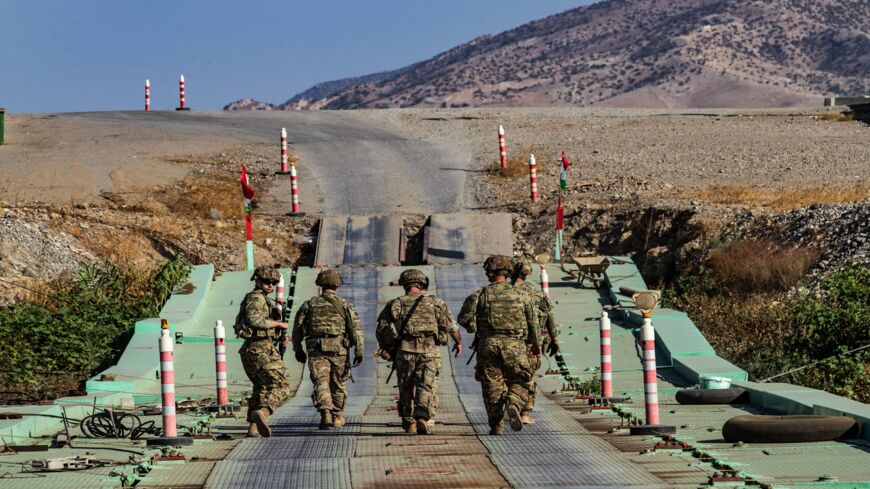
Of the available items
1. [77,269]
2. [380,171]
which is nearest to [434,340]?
[77,269]

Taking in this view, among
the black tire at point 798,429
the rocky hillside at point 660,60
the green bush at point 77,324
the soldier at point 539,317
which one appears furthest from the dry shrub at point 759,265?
the rocky hillside at point 660,60

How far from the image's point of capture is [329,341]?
1549 centimetres

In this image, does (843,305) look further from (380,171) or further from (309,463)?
(380,171)

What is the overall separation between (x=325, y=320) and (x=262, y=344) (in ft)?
2.36

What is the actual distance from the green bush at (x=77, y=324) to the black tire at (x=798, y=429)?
994 centimetres

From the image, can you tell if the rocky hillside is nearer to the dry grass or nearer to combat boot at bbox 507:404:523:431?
the dry grass

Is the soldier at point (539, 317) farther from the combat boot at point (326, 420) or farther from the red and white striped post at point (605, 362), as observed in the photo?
the combat boot at point (326, 420)

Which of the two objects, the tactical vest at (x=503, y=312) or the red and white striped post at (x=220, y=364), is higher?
the tactical vest at (x=503, y=312)

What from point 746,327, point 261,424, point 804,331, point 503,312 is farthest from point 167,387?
point 746,327

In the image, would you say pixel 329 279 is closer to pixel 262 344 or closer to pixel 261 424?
pixel 262 344

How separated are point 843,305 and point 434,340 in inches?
344

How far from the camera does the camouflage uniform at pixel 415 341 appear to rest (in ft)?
49.3

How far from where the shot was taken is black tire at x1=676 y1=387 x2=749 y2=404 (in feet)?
54.0

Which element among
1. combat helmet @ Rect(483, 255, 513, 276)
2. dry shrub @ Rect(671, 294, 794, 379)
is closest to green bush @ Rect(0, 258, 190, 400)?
combat helmet @ Rect(483, 255, 513, 276)
